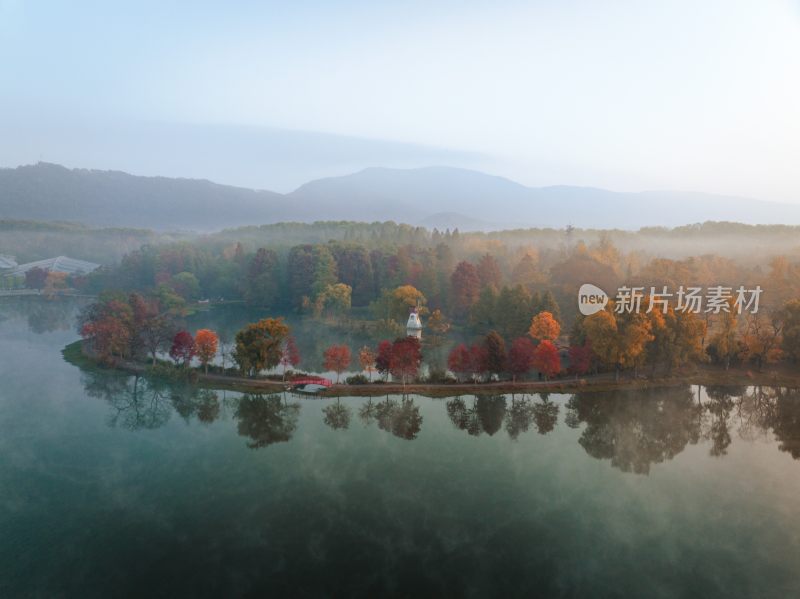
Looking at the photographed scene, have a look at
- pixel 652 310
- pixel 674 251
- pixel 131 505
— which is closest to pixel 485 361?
pixel 652 310

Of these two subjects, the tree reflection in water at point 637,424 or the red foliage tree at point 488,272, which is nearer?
the tree reflection in water at point 637,424

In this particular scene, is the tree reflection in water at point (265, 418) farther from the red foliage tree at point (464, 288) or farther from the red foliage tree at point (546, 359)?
the red foliage tree at point (464, 288)

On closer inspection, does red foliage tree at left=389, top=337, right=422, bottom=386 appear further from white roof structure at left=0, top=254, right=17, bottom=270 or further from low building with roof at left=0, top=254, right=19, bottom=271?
white roof structure at left=0, top=254, right=17, bottom=270

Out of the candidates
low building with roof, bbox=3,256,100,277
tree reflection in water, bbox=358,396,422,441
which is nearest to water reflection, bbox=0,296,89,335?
low building with roof, bbox=3,256,100,277

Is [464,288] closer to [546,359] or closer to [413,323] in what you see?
[413,323]

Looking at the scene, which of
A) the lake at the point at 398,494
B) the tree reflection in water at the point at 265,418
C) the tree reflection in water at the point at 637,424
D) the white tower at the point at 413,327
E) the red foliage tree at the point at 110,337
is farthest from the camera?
the white tower at the point at 413,327

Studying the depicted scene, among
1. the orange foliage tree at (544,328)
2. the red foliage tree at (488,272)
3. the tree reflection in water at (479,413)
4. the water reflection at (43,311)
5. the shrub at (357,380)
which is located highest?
the red foliage tree at (488,272)

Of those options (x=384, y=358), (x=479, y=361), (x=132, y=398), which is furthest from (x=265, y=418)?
(x=479, y=361)

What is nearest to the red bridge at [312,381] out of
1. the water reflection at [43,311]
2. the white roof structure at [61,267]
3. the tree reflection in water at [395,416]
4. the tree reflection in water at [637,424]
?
the tree reflection in water at [395,416]
